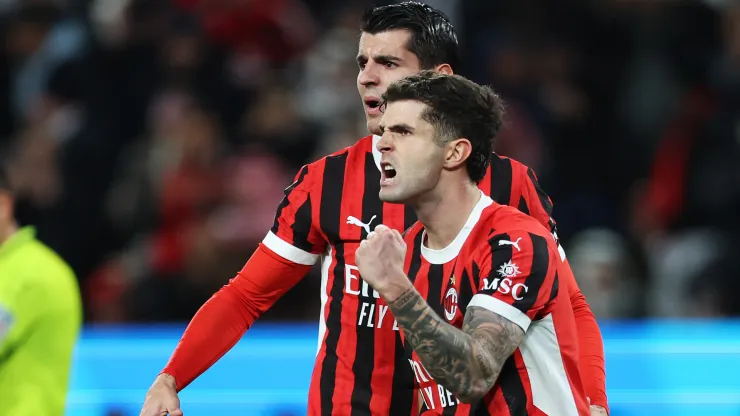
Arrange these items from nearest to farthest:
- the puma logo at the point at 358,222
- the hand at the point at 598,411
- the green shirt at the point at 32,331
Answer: the hand at the point at 598,411 < the puma logo at the point at 358,222 < the green shirt at the point at 32,331

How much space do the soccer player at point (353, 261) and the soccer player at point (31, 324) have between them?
3.45ft

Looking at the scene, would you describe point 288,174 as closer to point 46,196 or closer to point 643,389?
point 46,196

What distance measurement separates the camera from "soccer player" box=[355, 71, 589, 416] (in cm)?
279

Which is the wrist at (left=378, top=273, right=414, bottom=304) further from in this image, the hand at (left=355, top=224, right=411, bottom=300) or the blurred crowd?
the blurred crowd

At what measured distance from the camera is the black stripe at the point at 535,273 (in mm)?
2887

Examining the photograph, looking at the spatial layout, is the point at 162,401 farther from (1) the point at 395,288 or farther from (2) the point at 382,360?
(1) the point at 395,288

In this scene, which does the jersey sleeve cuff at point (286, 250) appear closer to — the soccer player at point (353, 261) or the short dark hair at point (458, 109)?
the soccer player at point (353, 261)

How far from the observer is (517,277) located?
2881mm

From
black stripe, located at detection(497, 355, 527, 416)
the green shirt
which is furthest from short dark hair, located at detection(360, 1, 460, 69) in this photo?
the green shirt

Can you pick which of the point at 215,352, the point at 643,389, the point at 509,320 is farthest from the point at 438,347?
the point at 643,389

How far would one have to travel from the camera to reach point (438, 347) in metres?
2.76

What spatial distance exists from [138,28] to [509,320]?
19.8ft

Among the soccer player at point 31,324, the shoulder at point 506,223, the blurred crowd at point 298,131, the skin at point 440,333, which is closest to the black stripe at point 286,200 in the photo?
the shoulder at point 506,223

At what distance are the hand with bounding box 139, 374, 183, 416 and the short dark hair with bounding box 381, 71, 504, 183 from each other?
1013 mm
